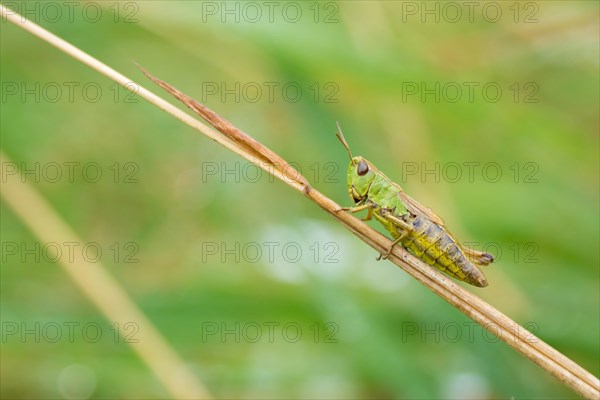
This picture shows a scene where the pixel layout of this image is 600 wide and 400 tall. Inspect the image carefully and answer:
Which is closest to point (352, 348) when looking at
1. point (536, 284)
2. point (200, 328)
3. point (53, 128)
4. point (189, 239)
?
point (200, 328)

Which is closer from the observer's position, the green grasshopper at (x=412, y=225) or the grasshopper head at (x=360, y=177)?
the green grasshopper at (x=412, y=225)

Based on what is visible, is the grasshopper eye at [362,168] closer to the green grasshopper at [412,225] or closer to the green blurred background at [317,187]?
the green grasshopper at [412,225]

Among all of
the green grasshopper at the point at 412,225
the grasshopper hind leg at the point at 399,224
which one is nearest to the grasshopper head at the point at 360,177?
the green grasshopper at the point at 412,225

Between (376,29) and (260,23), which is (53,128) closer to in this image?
(260,23)

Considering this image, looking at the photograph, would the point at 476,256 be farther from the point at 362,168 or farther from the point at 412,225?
the point at 362,168

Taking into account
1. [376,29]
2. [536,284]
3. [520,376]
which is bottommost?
[520,376]

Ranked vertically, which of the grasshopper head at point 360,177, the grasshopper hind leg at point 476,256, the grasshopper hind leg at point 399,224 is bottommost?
the grasshopper hind leg at point 476,256

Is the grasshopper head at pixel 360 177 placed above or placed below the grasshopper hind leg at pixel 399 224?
above

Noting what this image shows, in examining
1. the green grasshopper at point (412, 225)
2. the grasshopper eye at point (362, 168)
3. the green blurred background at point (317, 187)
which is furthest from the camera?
the green blurred background at point (317, 187)
